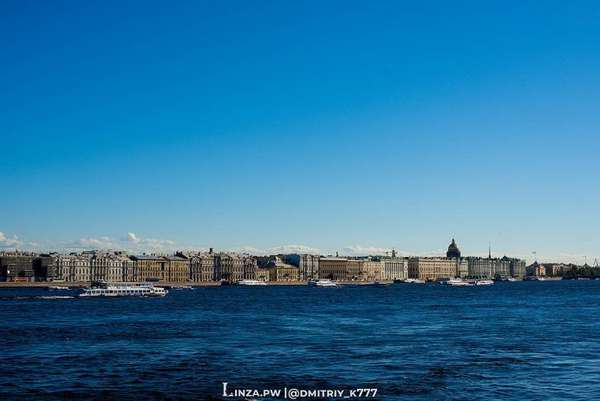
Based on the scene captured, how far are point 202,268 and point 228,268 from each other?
685 cm

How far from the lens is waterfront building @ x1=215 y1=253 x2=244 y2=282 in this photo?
189375mm

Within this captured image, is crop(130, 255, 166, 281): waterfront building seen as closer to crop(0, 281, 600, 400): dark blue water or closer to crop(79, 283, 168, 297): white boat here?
crop(79, 283, 168, 297): white boat

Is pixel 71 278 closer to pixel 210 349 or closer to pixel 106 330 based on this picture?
pixel 106 330

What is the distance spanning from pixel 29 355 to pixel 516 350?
22.1 metres

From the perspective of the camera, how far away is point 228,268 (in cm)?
19075

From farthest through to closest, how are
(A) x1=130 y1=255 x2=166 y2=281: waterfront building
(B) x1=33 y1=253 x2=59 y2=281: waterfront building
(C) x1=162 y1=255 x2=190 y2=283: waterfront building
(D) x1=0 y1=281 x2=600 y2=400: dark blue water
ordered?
(C) x1=162 y1=255 x2=190 y2=283: waterfront building
(A) x1=130 y1=255 x2=166 y2=281: waterfront building
(B) x1=33 y1=253 x2=59 y2=281: waterfront building
(D) x1=0 y1=281 x2=600 y2=400: dark blue water

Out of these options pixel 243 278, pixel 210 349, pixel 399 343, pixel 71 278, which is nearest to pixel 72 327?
pixel 210 349

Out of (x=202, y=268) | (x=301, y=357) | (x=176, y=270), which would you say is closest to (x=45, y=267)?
(x=176, y=270)

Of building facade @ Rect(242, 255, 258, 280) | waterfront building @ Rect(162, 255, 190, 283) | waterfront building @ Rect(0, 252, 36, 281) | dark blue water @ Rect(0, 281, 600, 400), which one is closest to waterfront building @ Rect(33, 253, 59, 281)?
waterfront building @ Rect(0, 252, 36, 281)

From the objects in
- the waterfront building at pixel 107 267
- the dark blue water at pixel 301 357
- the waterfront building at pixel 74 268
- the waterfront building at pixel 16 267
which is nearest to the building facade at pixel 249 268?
the waterfront building at pixel 107 267

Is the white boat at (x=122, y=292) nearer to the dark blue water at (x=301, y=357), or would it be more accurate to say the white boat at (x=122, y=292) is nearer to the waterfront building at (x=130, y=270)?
the dark blue water at (x=301, y=357)

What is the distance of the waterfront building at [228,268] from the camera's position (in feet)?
621

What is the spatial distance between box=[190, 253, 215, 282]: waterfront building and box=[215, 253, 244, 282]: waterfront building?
1196mm

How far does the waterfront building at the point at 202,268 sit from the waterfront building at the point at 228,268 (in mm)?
1196
